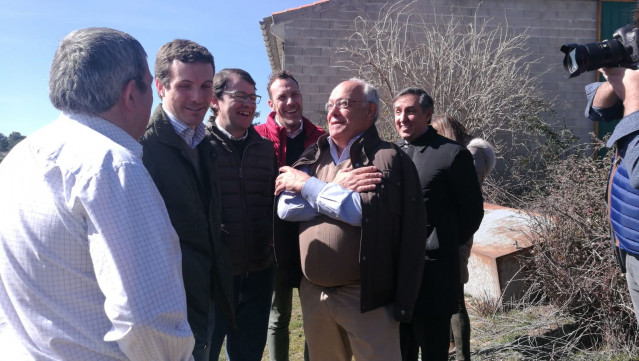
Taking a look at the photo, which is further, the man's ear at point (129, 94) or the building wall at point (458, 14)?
the building wall at point (458, 14)

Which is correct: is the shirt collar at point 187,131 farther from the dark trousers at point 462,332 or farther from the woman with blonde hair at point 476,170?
the dark trousers at point 462,332

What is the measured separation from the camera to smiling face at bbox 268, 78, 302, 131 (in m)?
3.48

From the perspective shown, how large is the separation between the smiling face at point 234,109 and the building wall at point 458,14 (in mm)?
7454

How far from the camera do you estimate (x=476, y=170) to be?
3.74 m

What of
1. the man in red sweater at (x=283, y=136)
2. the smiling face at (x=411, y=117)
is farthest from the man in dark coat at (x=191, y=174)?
the smiling face at (x=411, y=117)

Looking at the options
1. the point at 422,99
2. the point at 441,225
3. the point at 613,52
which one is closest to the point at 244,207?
the point at 441,225

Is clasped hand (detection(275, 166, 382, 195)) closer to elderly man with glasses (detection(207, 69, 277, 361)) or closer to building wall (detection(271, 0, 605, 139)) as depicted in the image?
elderly man with glasses (detection(207, 69, 277, 361))

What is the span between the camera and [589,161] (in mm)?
3893

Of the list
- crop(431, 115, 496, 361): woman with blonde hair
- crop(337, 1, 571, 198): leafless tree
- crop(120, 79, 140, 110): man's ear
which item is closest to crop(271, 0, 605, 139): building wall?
crop(337, 1, 571, 198): leafless tree

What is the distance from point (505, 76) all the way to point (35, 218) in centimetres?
1019

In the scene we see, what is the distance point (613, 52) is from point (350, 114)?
1.19 metres

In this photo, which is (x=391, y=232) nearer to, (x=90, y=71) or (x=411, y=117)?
(x=411, y=117)

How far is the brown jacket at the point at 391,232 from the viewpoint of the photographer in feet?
7.56

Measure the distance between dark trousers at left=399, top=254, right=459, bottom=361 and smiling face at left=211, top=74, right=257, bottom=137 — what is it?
1.34 metres
